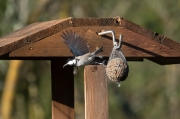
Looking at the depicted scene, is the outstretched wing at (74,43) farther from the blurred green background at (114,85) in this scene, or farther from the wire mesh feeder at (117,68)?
the blurred green background at (114,85)

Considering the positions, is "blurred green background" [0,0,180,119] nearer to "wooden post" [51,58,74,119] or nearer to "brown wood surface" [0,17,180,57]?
"wooden post" [51,58,74,119]

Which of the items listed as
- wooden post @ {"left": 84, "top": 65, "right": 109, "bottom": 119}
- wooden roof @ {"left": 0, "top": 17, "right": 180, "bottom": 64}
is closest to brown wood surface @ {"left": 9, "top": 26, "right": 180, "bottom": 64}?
wooden roof @ {"left": 0, "top": 17, "right": 180, "bottom": 64}

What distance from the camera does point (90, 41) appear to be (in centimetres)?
257

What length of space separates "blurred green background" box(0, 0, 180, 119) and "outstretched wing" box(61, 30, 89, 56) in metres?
4.74

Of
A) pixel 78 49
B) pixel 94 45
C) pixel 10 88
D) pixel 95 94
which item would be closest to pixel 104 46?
pixel 94 45

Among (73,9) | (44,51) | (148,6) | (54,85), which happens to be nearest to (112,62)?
(44,51)

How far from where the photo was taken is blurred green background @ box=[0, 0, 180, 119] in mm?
7996

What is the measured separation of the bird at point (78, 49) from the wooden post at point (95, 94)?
5 cm

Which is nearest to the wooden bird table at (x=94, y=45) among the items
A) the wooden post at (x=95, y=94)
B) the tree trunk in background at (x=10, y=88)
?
the wooden post at (x=95, y=94)

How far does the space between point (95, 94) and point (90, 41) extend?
27 centimetres

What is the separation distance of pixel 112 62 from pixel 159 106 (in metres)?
7.33

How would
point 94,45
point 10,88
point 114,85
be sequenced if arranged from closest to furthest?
point 94,45, point 10,88, point 114,85

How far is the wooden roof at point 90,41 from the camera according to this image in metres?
2.47

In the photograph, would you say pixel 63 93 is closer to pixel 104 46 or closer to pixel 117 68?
pixel 104 46
